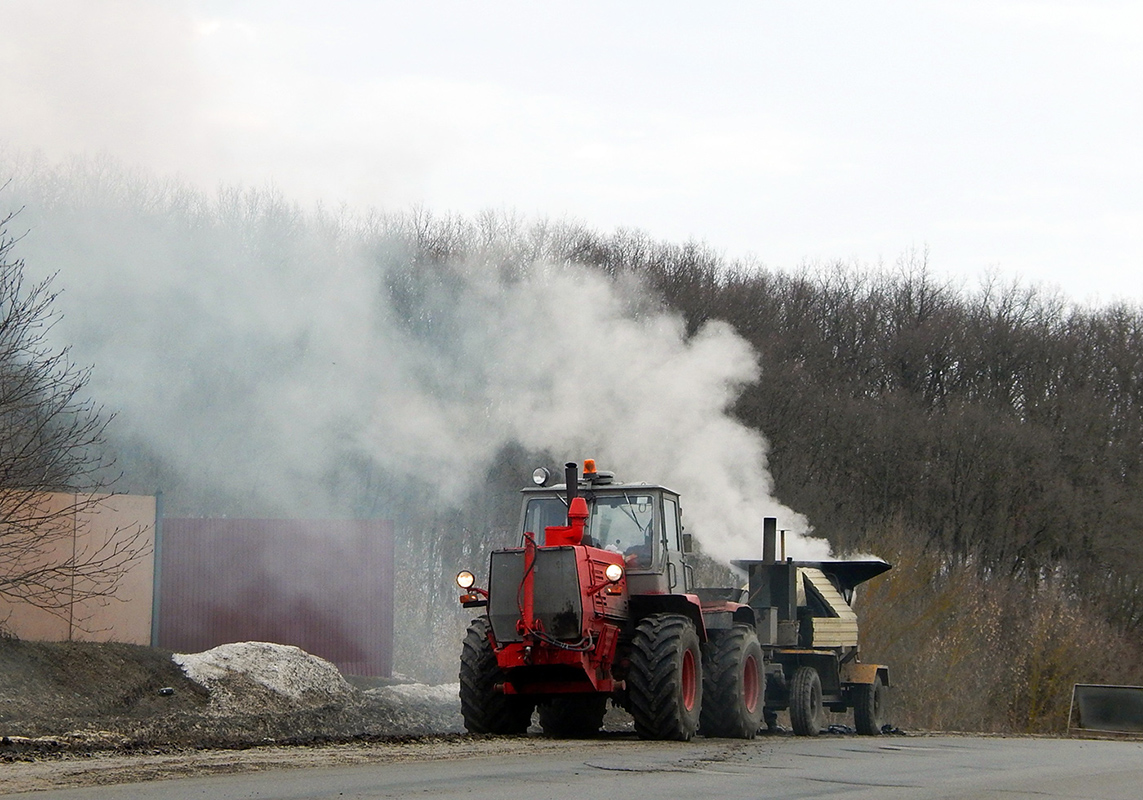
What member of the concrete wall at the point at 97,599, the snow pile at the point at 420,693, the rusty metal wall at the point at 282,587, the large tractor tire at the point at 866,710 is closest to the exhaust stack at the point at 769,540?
the large tractor tire at the point at 866,710

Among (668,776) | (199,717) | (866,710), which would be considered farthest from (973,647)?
(668,776)

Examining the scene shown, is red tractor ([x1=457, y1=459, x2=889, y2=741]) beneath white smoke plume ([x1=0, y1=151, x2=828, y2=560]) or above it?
beneath

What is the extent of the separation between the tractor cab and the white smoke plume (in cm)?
576

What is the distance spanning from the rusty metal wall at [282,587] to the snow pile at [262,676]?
399cm

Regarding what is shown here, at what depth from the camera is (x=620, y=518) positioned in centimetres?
1644

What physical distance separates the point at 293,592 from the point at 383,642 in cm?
203

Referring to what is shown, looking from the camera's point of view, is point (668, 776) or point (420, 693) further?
point (420, 693)

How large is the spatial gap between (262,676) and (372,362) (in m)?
5.66

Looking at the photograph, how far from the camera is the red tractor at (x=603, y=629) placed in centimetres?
1455

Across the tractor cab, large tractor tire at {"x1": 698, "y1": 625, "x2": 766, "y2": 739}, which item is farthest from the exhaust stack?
the tractor cab

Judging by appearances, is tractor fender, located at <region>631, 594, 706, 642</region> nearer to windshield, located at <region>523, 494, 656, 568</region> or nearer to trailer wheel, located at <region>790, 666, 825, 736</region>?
windshield, located at <region>523, 494, 656, 568</region>

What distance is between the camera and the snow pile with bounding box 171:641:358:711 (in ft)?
63.2

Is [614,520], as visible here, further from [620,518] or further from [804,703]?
[804,703]

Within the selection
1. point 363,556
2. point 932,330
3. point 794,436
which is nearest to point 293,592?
point 363,556
